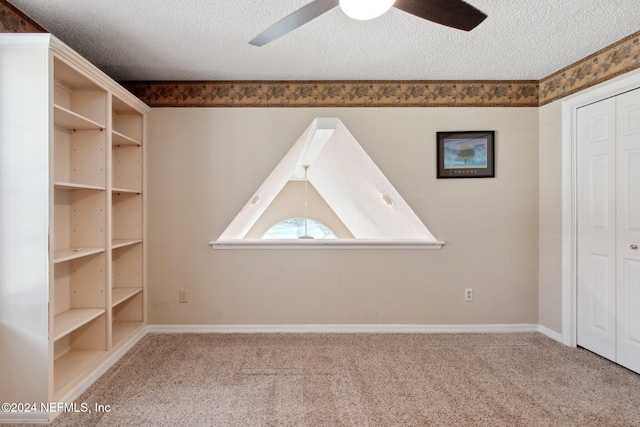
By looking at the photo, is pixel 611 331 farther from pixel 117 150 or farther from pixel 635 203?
pixel 117 150

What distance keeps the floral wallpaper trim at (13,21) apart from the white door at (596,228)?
3.77 meters

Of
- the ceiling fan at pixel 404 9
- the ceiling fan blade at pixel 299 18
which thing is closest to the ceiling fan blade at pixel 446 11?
the ceiling fan at pixel 404 9

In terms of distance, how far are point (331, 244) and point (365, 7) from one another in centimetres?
201

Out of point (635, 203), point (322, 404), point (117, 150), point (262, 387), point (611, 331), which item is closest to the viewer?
point (322, 404)

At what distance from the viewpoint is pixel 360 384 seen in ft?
6.67

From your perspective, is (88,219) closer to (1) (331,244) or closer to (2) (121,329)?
(2) (121,329)

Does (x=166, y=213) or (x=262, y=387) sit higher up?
(x=166, y=213)

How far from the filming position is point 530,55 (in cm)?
237

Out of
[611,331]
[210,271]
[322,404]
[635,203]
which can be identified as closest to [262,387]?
[322,404]

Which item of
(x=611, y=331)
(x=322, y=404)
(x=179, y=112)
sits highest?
(x=179, y=112)

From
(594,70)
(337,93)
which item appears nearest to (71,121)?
(337,93)

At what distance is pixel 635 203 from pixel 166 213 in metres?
3.49

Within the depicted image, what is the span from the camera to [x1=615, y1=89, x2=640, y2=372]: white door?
7.04ft

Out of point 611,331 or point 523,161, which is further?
point 523,161
